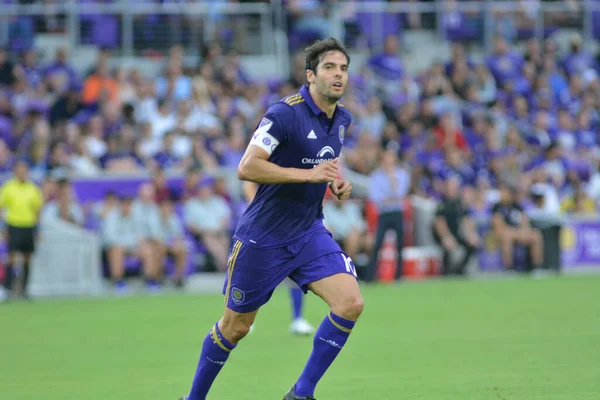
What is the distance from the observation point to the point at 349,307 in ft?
21.1

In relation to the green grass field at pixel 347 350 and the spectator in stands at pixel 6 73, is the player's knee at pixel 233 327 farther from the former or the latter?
the spectator in stands at pixel 6 73

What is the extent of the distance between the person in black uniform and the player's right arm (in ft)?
46.7

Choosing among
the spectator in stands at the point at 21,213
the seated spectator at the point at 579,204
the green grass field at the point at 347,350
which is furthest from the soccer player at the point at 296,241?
the seated spectator at the point at 579,204

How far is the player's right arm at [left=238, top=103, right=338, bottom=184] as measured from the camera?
20.7 ft

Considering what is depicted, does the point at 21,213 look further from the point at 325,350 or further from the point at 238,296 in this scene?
the point at 325,350

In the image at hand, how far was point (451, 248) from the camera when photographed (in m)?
20.5

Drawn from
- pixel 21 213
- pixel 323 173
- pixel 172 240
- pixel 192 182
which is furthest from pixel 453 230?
pixel 323 173

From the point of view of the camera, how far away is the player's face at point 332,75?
660 centimetres

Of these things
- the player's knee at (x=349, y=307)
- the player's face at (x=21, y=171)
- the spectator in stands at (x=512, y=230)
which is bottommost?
the spectator in stands at (x=512, y=230)

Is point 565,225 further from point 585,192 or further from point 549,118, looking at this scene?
point 549,118

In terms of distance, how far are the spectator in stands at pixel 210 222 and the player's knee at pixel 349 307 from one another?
1246 centimetres

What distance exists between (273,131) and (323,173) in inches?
17.5

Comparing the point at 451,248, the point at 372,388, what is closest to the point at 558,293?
the point at 451,248

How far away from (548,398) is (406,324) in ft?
17.3
